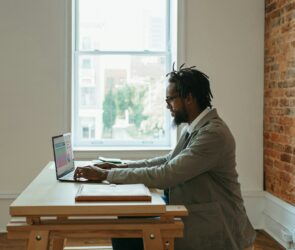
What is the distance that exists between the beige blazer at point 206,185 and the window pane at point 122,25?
229cm

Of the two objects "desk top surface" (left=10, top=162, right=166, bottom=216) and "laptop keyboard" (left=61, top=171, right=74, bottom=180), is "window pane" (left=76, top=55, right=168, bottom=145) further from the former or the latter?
"desk top surface" (left=10, top=162, right=166, bottom=216)

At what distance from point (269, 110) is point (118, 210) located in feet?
8.63

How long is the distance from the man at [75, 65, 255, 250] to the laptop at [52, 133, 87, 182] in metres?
0.12

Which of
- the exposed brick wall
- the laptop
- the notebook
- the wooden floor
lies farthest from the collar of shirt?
the wooden floor

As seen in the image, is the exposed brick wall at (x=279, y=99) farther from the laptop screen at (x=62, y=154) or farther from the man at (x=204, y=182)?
the laptop screen at (x=62, y=154)

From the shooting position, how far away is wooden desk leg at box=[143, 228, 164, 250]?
194 centimetres

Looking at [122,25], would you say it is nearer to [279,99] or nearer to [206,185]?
[279,99]

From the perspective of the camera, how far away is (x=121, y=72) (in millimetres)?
4484

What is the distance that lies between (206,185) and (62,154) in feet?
2.62

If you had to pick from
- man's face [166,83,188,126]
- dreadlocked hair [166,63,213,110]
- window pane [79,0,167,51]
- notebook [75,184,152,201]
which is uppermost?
window pane [79,0,167,51]

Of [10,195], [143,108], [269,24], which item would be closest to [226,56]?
[269,24]

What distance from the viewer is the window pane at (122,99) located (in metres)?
4.45

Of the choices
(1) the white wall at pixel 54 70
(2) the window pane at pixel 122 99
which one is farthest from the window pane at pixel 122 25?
(1) the white wall at pixel 54 70

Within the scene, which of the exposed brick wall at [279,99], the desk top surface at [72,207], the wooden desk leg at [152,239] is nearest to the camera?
the desk top surface at [72,207]
